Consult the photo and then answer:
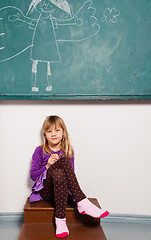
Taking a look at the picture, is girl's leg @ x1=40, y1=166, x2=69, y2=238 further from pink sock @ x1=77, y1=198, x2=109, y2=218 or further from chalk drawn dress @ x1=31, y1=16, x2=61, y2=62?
chalk drawn dress @ x1=31, y1=16, x2=61, y2=62

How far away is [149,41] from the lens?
1.71 metres

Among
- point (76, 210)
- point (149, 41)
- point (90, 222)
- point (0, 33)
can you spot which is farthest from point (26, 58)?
point (90, 222)

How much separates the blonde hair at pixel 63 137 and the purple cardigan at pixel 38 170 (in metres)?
0.04

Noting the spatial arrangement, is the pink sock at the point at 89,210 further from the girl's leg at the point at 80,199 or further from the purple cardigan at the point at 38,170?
the purple cardigan at the point at 38,170

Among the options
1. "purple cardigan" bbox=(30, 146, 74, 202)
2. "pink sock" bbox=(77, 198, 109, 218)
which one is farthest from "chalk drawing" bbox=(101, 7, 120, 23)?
"pink sock" bbox=(77, 198, 109, 218)

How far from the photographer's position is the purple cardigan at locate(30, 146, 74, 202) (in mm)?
1603

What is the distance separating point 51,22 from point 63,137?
0.86 metres

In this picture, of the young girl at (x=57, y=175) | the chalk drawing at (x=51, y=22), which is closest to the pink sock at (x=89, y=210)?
the young girl at (x=57, y=175)

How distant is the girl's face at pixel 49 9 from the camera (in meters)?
1.71

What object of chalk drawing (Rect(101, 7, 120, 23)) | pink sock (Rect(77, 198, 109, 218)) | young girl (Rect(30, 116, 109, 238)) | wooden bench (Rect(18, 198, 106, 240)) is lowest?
wooden bench (Rect(18, 198, 106, 240))

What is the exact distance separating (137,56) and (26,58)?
2.69 ft

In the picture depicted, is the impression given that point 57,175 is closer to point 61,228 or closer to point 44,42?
point 61,228

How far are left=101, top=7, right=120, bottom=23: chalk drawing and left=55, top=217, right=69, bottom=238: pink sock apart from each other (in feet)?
4.61

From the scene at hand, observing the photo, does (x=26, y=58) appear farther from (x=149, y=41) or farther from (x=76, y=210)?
(x=76, y=210)
